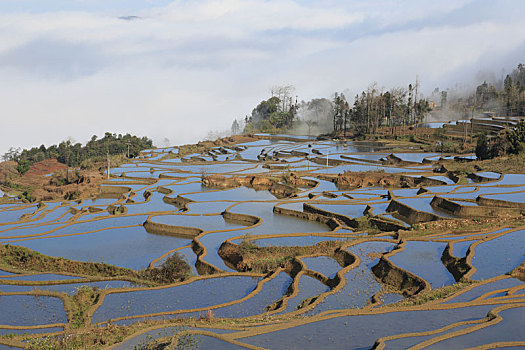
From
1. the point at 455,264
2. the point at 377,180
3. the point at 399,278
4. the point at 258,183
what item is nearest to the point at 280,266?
the point at 399,278

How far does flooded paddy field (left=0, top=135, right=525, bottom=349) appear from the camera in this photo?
1345 cm

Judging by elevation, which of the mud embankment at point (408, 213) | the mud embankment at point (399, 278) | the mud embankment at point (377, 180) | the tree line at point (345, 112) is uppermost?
the tree line at point (345, 112)

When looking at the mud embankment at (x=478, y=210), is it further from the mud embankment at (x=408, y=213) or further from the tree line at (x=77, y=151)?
the tree line at (x=77, y=151)

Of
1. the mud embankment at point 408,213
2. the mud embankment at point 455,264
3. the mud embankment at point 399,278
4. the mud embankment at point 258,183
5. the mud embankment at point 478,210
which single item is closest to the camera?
the mud embankment at point 399,278

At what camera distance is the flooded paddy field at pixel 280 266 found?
44.1ft

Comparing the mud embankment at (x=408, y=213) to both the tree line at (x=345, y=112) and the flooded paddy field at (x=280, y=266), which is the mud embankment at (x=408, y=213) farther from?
the tree line at (x=345, y=112)

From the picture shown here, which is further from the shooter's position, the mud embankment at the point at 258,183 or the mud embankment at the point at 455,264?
the mud embankment at the point at 258,183

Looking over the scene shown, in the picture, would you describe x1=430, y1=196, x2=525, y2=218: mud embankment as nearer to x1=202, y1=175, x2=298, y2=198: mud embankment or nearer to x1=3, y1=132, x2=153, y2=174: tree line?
x1=202, y1=175, x2=298, y2=198: mud embankment

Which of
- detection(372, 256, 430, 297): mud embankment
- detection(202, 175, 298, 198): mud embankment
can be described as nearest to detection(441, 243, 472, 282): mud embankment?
detection(372, 256, 430, 297): mud embankment

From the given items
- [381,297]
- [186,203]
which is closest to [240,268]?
[381,297]

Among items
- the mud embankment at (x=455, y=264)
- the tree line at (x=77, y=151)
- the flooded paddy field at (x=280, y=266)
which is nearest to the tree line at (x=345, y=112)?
the tree line at (x=77, y=151)

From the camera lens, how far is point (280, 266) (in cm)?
2100

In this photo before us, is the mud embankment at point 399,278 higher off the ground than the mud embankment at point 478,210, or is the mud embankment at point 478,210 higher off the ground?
the mud embankment at point 478,210

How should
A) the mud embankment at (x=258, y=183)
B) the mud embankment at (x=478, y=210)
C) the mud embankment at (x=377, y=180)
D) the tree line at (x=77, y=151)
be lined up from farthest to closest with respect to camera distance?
the tree line at (x=77, y=151), the mud embankment at (x=258, y=183), the mud embankment at (x=377, y=180), the mud embankment at (x=478, y=210)
